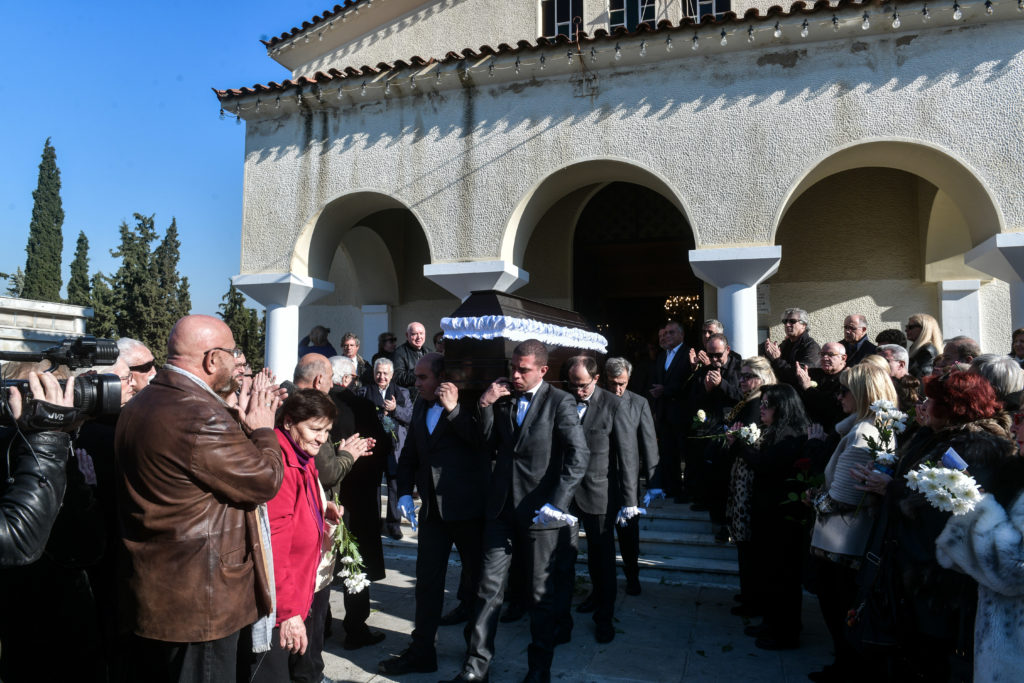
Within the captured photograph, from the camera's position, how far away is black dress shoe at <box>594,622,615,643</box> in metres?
4.60

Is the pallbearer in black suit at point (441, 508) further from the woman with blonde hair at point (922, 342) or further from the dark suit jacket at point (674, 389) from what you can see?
the woman with blonde hair at point (922, 342)

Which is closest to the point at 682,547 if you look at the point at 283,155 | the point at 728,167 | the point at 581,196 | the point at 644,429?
the point at 644,429

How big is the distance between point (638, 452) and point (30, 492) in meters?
4.05

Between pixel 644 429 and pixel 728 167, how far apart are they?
13.2 ft

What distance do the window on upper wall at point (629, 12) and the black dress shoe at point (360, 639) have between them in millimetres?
9052

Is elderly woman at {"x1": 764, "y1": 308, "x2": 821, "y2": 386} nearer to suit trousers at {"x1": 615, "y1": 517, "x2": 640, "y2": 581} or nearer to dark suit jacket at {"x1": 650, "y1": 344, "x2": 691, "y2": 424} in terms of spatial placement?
dark suit jacket at {"x1": 650, "y1": 344, "x2": 691, "y2": 424}

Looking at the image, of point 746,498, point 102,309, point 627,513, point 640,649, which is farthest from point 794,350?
point 102,309

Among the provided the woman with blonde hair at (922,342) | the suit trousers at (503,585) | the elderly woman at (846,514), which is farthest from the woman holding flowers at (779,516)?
the woman with blonde hair at (922,342)

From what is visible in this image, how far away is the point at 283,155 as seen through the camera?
969 centimetres

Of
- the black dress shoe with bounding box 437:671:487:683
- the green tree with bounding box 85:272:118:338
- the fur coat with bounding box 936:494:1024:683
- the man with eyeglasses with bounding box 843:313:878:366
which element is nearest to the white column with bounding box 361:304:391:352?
the man with eyeglasses with bounding box 843:313:878:366

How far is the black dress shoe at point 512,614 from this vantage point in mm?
4977

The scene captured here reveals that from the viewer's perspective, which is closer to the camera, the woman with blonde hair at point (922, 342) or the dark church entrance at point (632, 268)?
the woman with blonde hair at point (922, 342)

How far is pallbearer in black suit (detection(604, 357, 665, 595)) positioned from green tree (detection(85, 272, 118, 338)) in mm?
20181

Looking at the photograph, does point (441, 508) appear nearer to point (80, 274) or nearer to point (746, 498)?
point (746, 498)
